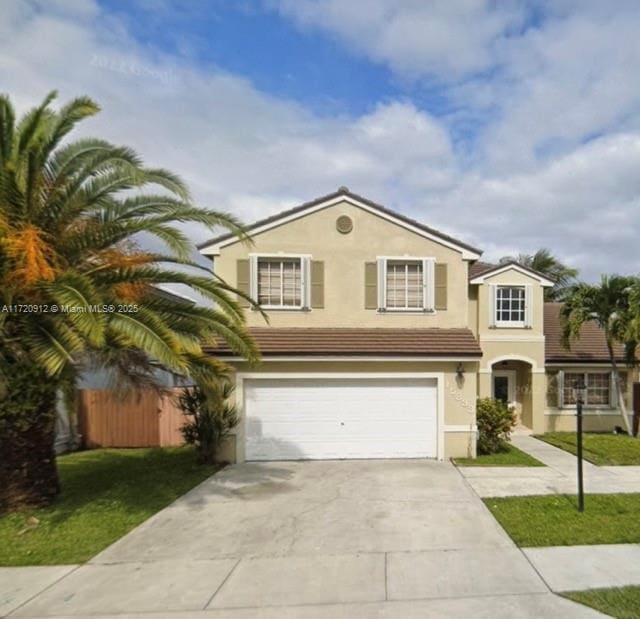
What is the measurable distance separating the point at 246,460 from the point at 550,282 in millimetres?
12339

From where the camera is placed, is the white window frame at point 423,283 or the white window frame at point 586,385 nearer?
the white window frame at point 423,283

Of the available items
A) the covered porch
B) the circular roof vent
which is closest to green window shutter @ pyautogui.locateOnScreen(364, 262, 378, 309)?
the circular roof vent

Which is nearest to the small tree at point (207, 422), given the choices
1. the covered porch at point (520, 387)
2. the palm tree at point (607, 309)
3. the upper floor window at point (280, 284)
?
the upper floor window at point (280, 284)

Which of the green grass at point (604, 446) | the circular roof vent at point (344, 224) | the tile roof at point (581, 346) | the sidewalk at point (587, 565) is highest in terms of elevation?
the circular roof vent at point (344, 224)

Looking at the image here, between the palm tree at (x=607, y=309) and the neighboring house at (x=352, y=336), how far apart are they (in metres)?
5.12

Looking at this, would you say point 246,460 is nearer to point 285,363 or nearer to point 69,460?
point 285,363

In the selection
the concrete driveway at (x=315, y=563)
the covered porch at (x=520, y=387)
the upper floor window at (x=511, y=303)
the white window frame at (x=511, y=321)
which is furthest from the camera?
the upper floor window at (x=511, y=303)

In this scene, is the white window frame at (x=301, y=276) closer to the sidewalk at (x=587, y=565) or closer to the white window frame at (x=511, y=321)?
the white window frame at (x=511, y=321)

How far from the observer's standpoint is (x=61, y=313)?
6711mm

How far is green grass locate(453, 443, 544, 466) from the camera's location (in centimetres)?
1048

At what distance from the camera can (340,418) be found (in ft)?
37.2

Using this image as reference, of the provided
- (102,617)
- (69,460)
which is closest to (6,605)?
(102,617)

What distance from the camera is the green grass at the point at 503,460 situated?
10.5m

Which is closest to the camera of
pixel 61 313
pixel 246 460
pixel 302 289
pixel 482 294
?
pixel 61 313
